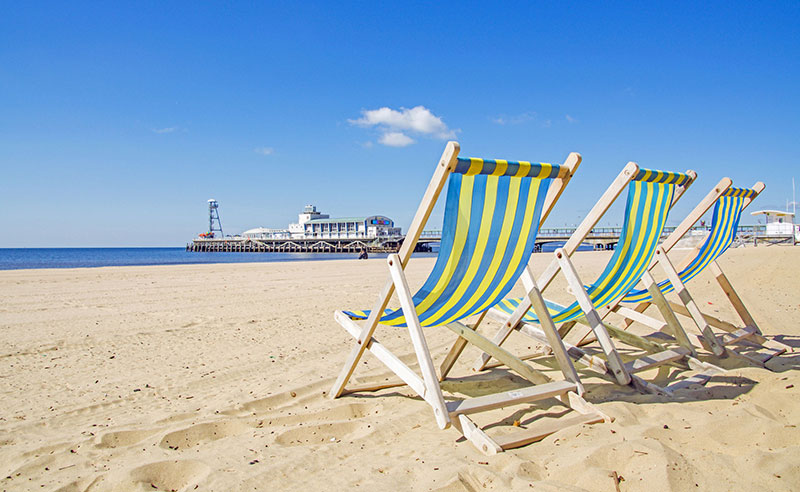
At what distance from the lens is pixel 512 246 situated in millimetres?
2197

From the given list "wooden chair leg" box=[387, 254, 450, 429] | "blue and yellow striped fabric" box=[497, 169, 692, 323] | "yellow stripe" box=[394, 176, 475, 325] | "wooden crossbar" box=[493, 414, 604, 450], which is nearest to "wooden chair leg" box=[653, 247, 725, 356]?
"blue and yellow striped fabric" box=[497, 169, 692, 323]

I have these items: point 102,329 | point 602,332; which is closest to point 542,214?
point 602,332

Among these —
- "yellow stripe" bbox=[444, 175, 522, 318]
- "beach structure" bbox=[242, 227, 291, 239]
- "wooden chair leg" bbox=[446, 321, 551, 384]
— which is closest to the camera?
"yellow stripe" bbox=[444, 175, 522, 318]

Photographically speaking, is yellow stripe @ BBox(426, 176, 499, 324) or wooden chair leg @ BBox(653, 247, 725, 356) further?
wooden chair leg @ BBox(653, 247, 725, 356)

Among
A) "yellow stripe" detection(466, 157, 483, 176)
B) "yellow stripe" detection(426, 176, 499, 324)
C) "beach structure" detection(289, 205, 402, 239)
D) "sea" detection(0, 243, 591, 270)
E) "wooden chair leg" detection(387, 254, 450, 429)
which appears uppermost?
"beach structure" detection(289, 205, 402, 239)

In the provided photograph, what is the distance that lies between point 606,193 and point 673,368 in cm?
146

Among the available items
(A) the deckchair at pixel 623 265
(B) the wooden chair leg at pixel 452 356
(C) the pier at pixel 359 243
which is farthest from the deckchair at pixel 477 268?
(C) the pier at pixel 359 243

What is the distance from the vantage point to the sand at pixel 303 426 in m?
1.60

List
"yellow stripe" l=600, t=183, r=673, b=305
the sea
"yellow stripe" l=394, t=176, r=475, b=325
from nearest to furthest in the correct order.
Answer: "yellow stripe" l=394, t=176, r=475, b=325 < "yellow stripe" l=600, t=183, r=673, b=305 < the sea

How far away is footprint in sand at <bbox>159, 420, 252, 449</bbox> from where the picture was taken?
2.03 meters

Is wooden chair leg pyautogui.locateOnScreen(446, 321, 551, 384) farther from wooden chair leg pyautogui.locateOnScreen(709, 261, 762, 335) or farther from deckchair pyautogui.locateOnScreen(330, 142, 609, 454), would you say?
wooden chair leg pyautogui.locateOnScreen(709, 261, 762, 335)

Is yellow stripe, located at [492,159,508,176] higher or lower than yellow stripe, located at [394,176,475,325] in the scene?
higher

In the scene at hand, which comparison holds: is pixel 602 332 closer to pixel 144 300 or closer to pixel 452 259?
pixel 452 259

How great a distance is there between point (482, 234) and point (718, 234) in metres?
2.30
